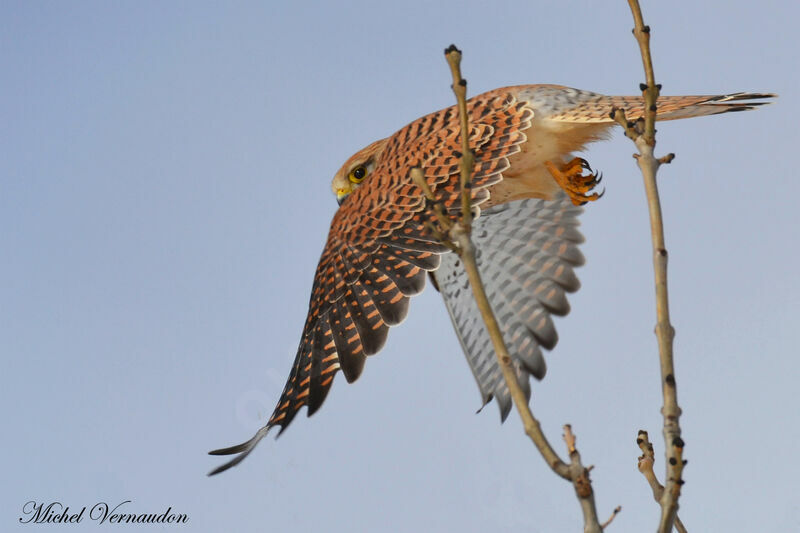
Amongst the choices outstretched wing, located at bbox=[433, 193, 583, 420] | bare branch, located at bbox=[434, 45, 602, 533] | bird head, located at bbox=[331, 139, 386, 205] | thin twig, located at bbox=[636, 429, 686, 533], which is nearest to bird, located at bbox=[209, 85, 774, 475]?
outstretched wing, located at bbox=[433, 193, 583, 420]

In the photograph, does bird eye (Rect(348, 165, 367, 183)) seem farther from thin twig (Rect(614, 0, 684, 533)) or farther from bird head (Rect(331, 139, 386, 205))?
thin twig (Rect(614, 0, 684, 533))

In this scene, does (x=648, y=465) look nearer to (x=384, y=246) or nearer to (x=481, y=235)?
(x=384, y=246)

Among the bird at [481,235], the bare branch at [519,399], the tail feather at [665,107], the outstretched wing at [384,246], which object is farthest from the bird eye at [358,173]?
the bare branch at [519,399]

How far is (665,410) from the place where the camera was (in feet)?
7.45

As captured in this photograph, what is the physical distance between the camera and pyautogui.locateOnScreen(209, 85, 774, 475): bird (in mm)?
4523

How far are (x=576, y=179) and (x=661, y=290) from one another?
2.93 meters

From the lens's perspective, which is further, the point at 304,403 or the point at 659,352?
the point at 304,403

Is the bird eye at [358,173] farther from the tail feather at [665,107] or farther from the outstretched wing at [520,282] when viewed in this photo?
the tail feather at [665,107]

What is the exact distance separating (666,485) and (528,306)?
2.92 meters

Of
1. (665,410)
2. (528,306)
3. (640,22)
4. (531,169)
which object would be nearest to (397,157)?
(531,169)

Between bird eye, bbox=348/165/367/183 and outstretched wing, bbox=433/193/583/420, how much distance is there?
0.76 m

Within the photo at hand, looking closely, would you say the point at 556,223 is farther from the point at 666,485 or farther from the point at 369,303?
the point at 666,485

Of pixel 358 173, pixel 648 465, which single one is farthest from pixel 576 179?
pixel 648 465

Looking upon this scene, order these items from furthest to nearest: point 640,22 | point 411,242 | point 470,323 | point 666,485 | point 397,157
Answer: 1. point 470,323
2. point 397,157
3. point 411,242
4. point 640,22
5. point 666,485
